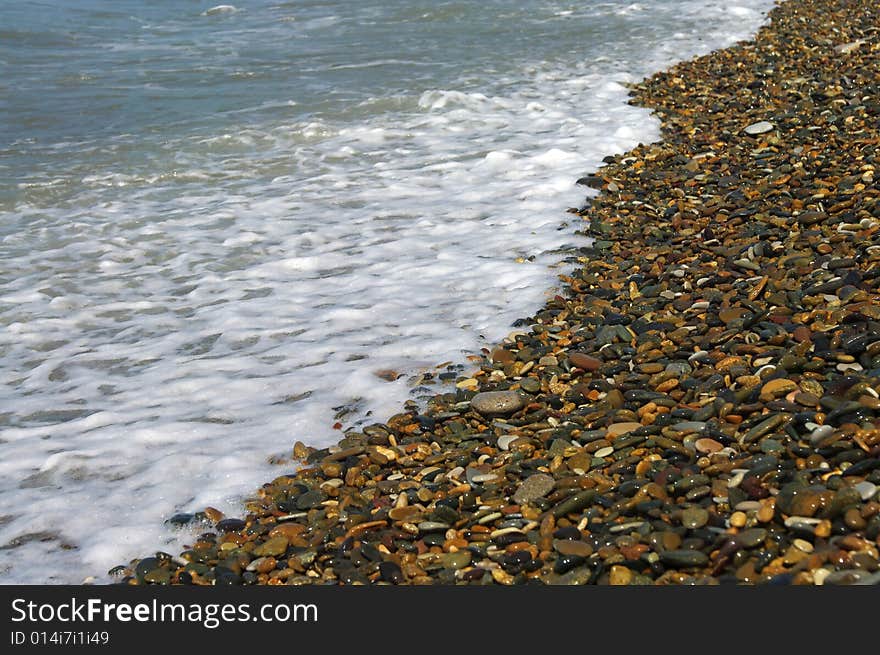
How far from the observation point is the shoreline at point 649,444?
299cm

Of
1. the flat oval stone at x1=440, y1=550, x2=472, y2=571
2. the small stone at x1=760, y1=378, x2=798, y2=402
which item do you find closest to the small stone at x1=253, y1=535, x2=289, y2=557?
the flat oval stone at x1=440, y1=550, x2=472, y2=571

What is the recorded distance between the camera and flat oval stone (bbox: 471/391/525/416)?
4238mm

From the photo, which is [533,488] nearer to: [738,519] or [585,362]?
[738,519]

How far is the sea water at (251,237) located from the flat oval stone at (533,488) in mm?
1146

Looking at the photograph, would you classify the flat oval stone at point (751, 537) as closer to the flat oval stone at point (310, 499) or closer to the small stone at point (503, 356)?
the flat oval stone at point (310, 499)

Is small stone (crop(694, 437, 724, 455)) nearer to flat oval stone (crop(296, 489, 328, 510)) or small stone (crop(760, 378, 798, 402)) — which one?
small stone (crop(760, 378, 798, 402))

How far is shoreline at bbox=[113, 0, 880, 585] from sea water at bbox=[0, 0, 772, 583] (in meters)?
0.37

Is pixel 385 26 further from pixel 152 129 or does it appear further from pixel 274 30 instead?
pixel 152 129

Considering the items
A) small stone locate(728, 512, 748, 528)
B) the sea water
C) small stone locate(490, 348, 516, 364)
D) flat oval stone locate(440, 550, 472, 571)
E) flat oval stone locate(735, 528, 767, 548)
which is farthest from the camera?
small stone locate(490, 348, 516, 364)

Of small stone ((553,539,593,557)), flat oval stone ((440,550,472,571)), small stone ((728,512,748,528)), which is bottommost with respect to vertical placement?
flat oval stone ((440,550,472,571))

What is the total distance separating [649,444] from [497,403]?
2.88 feet

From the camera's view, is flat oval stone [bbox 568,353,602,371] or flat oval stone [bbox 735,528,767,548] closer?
flat oval stone [bbox 735,528,767,548]

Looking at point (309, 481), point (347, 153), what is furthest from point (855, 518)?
point (347, 153)

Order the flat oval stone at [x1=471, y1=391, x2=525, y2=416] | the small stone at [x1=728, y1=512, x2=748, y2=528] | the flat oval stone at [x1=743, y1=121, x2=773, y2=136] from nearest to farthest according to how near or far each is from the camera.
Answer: the small stone at [x1=728, y1=512, x2=748, y2=528] < the flat oval stone at [x1=471, y1=391, x2=525, y2=416] < the flat oval stone at [x1=743, y1=121, x2=773, y2=136]
